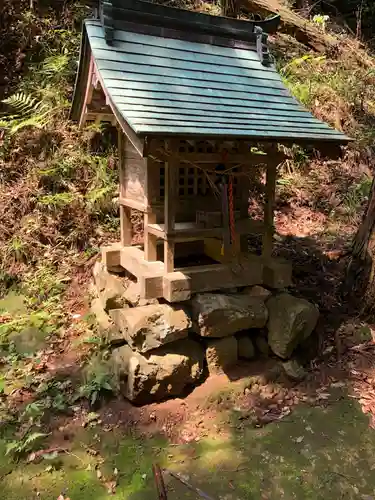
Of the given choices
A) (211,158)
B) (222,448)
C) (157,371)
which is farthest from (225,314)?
(211,158)

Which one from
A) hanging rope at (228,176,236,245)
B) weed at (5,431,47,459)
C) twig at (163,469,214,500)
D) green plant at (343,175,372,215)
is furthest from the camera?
green plant at (343,175,372,215)

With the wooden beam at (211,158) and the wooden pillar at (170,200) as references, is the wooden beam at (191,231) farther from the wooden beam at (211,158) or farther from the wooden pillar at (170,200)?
the wooden beam at (211,158)

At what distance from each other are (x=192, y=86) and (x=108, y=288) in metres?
2.74

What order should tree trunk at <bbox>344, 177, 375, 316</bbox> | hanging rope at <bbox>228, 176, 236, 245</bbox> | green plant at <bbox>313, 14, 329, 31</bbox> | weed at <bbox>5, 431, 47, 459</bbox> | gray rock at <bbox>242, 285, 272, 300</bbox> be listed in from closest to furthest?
weed at <bbox>5, 431, 47, 459</bbox> → hanging rope at <bbox>228, 176, 236, 245</bbox> → gray rock at <bbox>242, 285, 272, 300</bbox> → tree trunk at <bbox>344, 177, 375, 316</bbox> → green plant at <bbox>313, 14, 329, 31</bbox>

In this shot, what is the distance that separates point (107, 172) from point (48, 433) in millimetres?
4621

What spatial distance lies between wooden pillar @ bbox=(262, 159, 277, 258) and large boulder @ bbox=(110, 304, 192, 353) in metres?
1.35

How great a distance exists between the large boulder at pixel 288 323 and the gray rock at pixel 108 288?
1841 mm

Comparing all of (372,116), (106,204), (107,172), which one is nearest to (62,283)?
(106,204)

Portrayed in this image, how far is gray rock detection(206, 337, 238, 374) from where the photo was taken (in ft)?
15.6

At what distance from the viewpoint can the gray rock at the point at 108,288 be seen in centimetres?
535

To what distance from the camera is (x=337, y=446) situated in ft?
12.7

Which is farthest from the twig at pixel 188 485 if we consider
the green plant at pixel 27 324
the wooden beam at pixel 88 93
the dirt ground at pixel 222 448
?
the wooden beam at pixel 88 93

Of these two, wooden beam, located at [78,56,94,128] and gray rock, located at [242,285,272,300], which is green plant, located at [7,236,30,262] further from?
gray rock, located at [242,285,272,300]

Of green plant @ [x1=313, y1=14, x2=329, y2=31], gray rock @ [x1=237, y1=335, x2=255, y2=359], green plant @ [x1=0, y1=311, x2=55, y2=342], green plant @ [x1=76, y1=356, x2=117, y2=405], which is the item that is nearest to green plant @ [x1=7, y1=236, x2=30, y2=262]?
green plant @ [x1=0, y1=311, x2=55, y2=342]
